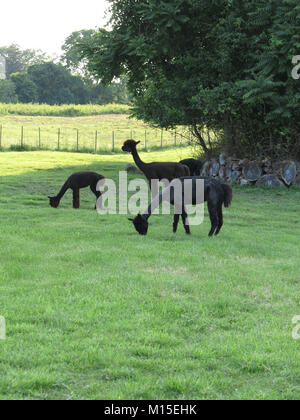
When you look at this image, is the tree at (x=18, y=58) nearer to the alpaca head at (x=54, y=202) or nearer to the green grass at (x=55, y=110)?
the green grass at (x=55, y=110)

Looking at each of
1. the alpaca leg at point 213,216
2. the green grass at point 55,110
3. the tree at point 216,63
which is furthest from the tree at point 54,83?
the alpaca leg at point 213,216

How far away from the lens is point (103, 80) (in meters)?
26.1

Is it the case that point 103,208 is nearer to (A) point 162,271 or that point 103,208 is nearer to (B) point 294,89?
(A) point 162,271

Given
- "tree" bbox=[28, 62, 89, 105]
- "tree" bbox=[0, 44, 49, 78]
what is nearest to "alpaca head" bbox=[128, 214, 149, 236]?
"tree" bbox=[28, 62, 89, 105]

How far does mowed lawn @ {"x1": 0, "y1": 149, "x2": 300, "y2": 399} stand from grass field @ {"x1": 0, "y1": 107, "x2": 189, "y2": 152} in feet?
68.3

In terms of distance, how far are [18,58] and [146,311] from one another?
130455 mm

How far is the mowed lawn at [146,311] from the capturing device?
512cm

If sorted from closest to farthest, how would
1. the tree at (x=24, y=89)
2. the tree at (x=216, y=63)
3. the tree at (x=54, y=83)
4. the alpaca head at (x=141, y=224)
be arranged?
1. the alpaca head at (x=141, y=224)
2. the tree at (x=216, y=63)
3. the tree at (x=24, y=89)
4. the tree at (x=54, y=83)

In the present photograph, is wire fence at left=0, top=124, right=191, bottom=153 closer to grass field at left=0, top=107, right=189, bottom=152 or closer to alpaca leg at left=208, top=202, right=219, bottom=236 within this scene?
grass field at left=0, top=107, right=189, bottom=152

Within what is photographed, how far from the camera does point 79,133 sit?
5600cm

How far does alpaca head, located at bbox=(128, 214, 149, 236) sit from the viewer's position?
11.9 metres

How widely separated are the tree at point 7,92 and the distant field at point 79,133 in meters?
19.5
